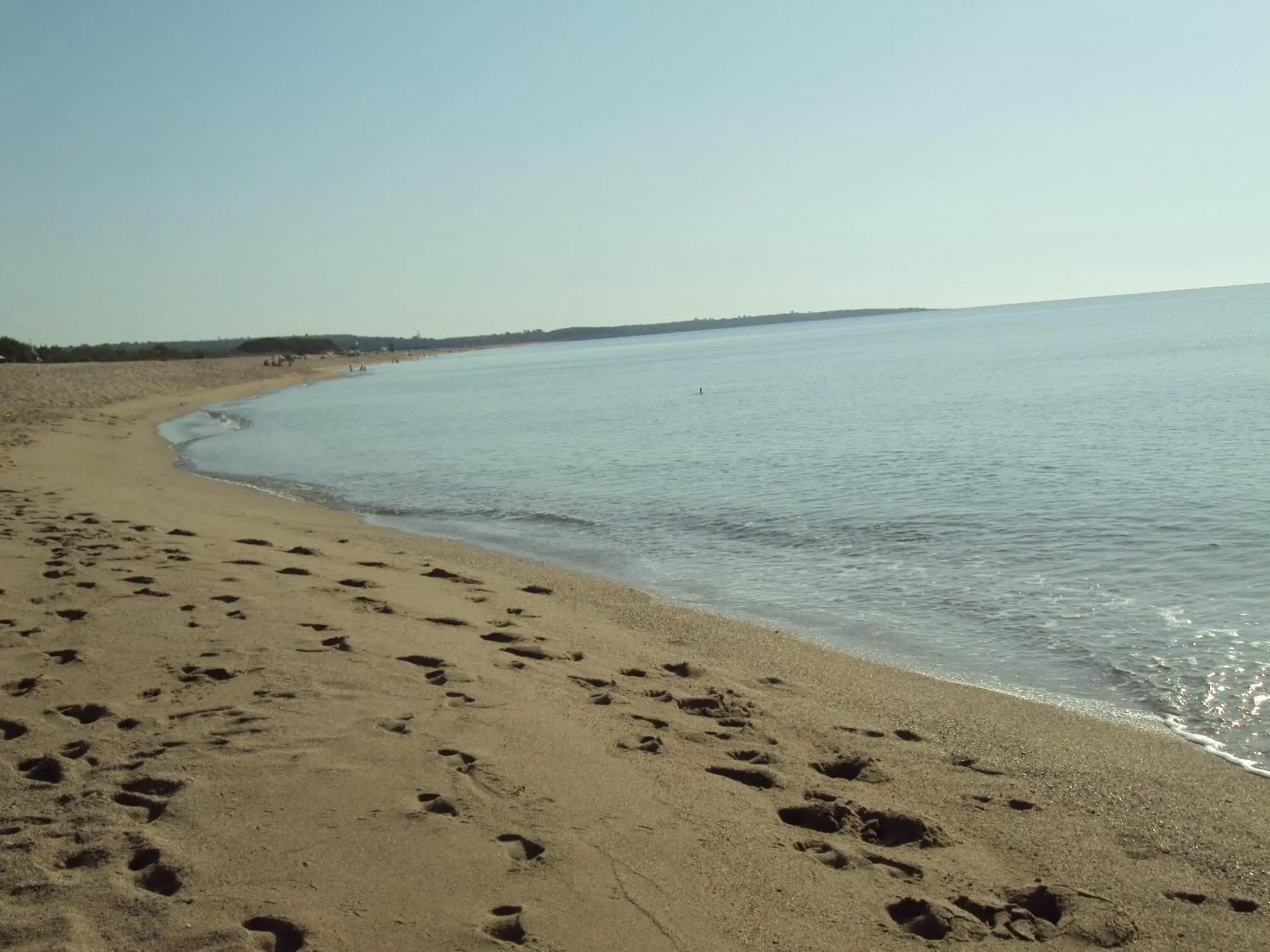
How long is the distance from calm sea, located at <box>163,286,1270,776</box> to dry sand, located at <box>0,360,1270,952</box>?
4.80ft

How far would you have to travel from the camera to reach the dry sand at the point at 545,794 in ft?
11.7

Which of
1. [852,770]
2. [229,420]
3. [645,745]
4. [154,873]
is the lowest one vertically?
[852,770]

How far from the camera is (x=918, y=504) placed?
1511 centimetres

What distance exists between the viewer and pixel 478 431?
1252 inches

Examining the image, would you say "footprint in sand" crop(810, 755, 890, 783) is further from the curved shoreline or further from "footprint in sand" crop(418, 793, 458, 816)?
the curved shoreline

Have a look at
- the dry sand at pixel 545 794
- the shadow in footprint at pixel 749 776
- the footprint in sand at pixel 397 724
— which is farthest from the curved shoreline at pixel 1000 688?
the footprint in sand at pixel 397 724

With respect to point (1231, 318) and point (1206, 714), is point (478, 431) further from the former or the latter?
point (1231, 318)

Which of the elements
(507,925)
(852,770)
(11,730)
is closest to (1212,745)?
(852,770)

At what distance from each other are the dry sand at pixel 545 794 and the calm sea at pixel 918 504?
1.46 meters

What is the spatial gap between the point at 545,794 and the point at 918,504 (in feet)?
38.5

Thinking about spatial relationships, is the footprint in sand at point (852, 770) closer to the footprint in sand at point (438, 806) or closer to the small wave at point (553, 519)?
the footprint in sand at point (438, 806)

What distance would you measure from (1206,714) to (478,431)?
1067 inches

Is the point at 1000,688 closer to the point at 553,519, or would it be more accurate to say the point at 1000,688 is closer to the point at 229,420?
the point at 553,519

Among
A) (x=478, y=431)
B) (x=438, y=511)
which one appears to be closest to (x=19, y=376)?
(x=478, y=431)
